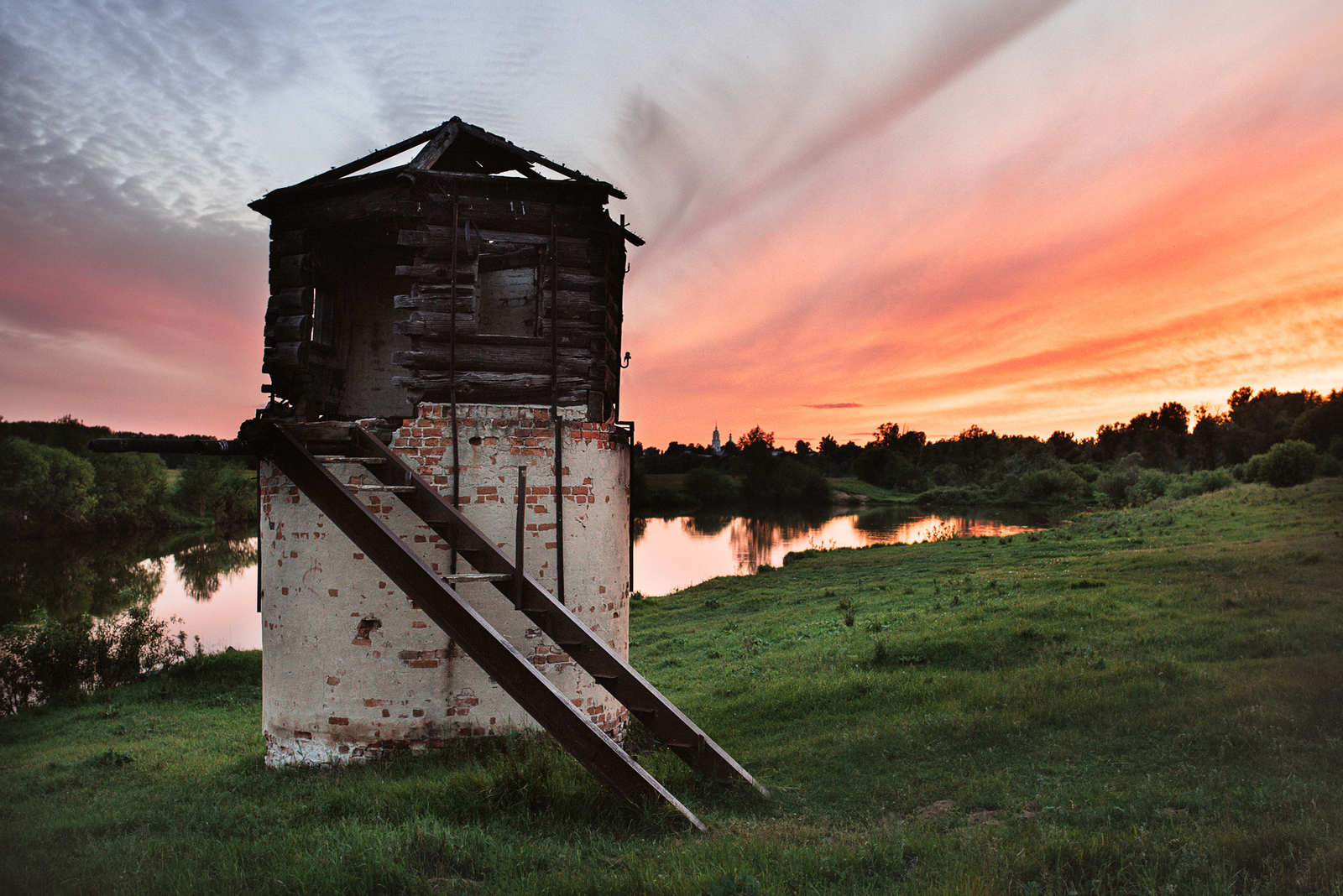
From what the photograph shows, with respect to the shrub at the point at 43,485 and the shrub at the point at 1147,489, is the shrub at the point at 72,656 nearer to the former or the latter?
the shrub at the point at 43,485

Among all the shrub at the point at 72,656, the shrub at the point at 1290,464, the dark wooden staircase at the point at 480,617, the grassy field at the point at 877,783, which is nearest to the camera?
the grassy field at the point at 877,783

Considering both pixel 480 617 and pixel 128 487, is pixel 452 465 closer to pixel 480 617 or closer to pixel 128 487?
pixel 480 617

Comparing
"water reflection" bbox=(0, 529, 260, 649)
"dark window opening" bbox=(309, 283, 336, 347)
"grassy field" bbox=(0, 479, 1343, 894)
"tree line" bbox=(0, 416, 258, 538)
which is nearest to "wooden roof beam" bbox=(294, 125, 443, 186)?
"dark window opening" bbox=(309, 283, 336, 347)

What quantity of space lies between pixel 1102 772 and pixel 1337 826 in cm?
155

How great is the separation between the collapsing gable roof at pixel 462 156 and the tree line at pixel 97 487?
18.6 m

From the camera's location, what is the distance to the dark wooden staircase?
4625mm

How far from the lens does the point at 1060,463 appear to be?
2869 inches

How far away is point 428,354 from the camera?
23.7ft

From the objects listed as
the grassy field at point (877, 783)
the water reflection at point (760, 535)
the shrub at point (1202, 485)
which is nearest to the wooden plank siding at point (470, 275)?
the grassy field at point (877, 783)

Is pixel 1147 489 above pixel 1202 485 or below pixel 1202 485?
below

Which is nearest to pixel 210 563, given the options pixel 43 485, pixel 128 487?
pixel 43 485

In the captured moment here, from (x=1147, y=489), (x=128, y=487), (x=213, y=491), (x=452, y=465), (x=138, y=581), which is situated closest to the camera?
(x=452, y=465)

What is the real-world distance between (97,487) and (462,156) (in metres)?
41.7

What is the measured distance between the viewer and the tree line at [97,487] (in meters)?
27.4
